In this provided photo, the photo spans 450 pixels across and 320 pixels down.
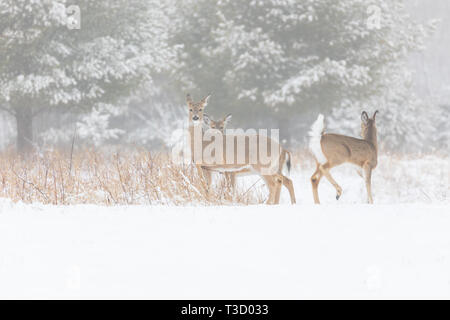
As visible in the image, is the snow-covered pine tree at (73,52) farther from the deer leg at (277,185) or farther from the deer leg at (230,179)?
the deer leg at (277,185)

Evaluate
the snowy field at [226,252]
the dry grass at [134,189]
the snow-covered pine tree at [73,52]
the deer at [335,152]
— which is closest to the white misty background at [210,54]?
the snow-covered pine tree at [73,52]

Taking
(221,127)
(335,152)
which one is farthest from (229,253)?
(221,127)

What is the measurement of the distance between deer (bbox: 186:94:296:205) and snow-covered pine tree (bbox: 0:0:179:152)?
29.6 ft

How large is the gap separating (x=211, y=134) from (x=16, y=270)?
4.14m

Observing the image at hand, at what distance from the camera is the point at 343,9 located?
18219 millimetres

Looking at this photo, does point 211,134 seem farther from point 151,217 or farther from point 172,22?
point 172,22

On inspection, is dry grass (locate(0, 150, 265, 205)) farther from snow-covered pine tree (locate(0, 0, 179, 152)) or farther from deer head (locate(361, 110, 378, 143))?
snow-covered pine tree (locate(0, 0, 179, 152))

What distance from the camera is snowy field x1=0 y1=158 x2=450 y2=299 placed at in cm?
353

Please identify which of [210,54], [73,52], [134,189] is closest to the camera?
[134,189]

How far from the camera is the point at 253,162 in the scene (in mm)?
7418

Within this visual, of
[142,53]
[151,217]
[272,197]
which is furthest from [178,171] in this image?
[142,53]

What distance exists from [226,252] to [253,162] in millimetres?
3331

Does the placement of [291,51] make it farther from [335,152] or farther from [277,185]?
[277,185]

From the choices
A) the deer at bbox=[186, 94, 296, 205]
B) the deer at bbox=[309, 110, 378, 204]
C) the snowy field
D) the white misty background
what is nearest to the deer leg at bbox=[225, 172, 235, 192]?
the deer at bbox=[186, 94, 296, 205]
